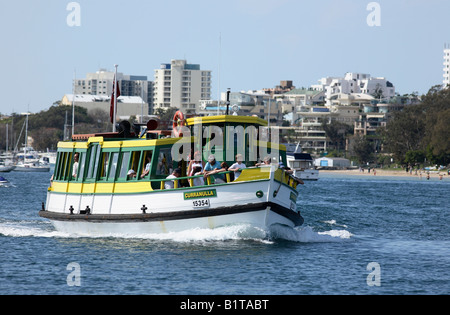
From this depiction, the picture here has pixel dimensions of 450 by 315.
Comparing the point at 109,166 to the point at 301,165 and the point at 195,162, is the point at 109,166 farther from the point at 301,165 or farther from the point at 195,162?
the point at 301,165

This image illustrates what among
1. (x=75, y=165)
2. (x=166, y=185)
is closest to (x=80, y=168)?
(x=75, y=165)

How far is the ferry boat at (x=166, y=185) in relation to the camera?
1019 inches

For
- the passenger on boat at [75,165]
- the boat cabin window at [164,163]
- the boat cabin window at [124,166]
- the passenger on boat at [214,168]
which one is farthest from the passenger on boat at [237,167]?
the passenger on boat at [75,165]

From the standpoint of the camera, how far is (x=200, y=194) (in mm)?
26094

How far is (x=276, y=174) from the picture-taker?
25.9 metres

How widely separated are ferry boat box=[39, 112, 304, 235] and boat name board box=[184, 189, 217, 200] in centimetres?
3

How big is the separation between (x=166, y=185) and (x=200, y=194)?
5.13ft

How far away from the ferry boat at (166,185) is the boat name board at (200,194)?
0.03 meters

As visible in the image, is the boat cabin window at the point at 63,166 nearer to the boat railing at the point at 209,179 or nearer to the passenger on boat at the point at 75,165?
the passenger on boat at the point at 75,165

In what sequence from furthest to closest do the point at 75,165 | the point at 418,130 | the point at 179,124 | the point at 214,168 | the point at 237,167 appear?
the point at 418,130, the point at 75,165, the point at 179,124, the point at 214,168, the point at 237,167

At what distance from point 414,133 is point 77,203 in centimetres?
13304

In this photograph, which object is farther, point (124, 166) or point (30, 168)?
point (30, 168)

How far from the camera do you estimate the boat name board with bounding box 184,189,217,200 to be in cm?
2594
